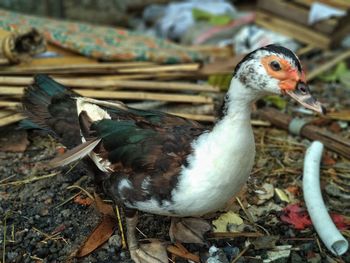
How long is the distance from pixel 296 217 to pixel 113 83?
1680 mm

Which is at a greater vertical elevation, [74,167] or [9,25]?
[9,25]

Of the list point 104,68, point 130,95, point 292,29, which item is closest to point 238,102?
point 130,95

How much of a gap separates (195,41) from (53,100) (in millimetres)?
2975

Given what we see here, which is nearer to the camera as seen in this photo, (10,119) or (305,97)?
(305,97)

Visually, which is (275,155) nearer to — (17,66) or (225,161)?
(225,161)

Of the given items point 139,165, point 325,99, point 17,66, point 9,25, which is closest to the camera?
point 139,165

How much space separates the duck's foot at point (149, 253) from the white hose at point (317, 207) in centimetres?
82

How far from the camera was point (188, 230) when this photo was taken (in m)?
2.63

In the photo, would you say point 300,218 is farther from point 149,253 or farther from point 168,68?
point 168,68

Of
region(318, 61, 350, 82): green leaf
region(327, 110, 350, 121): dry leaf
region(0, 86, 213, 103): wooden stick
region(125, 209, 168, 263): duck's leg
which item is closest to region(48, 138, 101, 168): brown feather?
region(125, 209, 168, 263): duck's leg

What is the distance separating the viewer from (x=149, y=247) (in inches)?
101

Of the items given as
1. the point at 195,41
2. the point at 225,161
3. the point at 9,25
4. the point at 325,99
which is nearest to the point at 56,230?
the point at 225,161

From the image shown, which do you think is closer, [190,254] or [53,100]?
[190,254]

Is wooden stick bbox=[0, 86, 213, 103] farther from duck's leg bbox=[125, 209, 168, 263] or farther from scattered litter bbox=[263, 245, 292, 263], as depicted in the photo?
scattered litter bbox=[263, 245, 292, 263]
